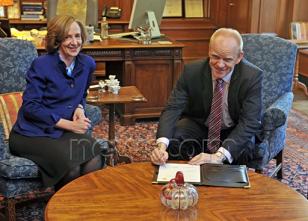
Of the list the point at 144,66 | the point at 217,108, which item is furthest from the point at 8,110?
the point at 144,66

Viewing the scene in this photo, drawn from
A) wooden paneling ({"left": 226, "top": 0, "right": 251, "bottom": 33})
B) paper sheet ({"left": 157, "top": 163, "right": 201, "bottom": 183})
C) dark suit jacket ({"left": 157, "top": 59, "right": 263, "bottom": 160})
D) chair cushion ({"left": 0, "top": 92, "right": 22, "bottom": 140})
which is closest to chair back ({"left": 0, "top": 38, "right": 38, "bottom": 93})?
chair cushion ({"left": 0, "top": 92, "right": 22, "bottom": 140})

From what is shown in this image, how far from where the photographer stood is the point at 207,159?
2.24 metres

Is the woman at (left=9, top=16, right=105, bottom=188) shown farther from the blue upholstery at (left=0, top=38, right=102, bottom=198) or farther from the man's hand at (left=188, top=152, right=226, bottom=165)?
the man's hand at (left=188, top=152, right=226, bottom=165)

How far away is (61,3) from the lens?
433 cm

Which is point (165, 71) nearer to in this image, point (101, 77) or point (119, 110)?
point (119, 110)

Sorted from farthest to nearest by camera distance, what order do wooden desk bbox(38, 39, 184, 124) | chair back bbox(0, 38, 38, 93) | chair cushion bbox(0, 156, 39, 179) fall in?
wooden desk bbox(38, 39, 184, 124)
chair back bbox(0, 38, 38, 93)
chair cushion bbox(0, 156, 39, 179)

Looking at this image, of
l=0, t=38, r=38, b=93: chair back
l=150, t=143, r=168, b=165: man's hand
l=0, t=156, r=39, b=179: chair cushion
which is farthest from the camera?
l=0, t=38, r=38, b=93: chair back

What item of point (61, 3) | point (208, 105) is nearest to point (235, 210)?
point (208, 105)

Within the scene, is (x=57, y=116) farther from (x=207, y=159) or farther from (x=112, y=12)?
(x=112, y=12)

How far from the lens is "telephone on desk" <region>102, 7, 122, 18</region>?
643 cm

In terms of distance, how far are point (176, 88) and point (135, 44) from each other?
1.81m

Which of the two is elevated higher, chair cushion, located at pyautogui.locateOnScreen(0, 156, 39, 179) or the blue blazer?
the blue blazer

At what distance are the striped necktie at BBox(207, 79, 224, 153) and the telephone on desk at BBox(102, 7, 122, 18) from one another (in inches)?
162

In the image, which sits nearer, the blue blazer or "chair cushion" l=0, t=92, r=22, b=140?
the blue blazer
